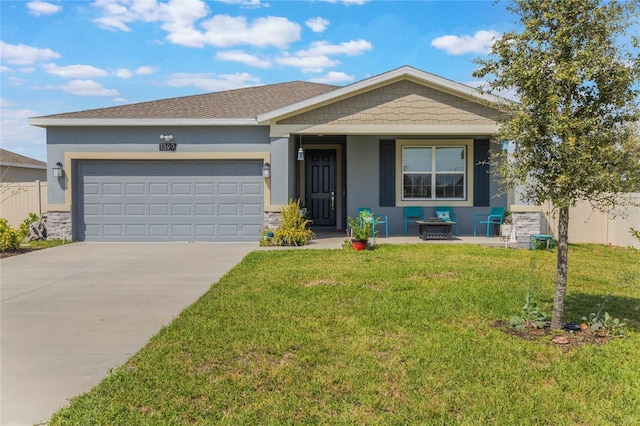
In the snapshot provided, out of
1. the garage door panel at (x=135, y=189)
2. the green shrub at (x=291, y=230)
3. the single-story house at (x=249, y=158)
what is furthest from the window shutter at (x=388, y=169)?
the garage door panel at (x=135, y=189)

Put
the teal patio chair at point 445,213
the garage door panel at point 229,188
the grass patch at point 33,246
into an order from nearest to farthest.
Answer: the grass patch at point 33,246 < the garage door panel at point 229,188 < the teal patio chair at point 445,213

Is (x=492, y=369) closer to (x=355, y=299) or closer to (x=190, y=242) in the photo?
(x=355, y=299)

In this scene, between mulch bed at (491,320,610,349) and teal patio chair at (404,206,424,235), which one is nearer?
mulch bed at (491,320,610,349)

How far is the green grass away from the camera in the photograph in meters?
3.16

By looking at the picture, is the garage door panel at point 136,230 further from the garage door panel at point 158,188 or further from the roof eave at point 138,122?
the roof eave at point 138,122

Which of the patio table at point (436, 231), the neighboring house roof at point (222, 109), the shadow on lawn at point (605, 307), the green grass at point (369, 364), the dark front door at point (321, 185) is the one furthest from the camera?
the dark front door at point (321, 185)

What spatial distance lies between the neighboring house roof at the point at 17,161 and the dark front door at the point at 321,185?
1319 centimetres

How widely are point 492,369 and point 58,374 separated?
381 cm

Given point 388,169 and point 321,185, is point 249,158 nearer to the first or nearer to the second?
point 321,185

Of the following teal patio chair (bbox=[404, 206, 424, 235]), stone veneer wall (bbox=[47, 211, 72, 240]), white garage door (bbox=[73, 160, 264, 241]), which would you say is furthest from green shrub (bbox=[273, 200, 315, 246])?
stone veneer wall (bbox=[47, 211, 72, 240])

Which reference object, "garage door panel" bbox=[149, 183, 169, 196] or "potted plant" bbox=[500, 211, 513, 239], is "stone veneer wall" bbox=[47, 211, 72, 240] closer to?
"garage door panel" bbox=[149, 183, 169, 196]

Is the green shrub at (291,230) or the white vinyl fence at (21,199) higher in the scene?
the white vinyl fence at (21,199)

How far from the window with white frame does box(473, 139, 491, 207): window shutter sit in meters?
0.31

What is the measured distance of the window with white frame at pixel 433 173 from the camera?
42.7ft
